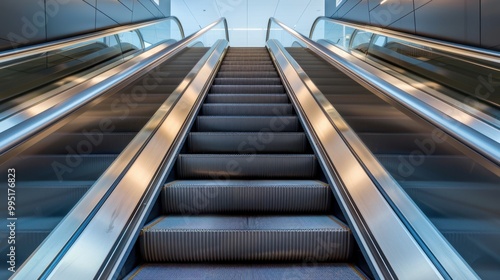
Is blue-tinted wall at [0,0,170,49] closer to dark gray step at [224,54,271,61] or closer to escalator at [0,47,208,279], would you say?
escalator at [0,47,208,279]

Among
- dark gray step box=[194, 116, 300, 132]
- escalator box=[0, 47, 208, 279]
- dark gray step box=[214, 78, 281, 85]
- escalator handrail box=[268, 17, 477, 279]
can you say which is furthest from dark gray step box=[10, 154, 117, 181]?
dark gray step box=[214, 78, 281, 85]

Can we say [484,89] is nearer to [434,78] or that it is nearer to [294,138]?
[434,78]

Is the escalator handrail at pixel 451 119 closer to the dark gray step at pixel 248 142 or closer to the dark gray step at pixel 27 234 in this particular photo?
the dark gray step at pixel 248 142

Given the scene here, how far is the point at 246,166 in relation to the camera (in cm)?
210

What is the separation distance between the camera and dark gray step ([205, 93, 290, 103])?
3320 millimetres

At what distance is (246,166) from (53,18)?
2795mm

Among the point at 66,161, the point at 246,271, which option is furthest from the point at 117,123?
the point at 246,271

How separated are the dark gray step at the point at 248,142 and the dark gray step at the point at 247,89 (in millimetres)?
1325

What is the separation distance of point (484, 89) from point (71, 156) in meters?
2.91

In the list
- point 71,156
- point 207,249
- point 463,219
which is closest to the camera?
point 463,219

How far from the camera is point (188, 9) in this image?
404 inches

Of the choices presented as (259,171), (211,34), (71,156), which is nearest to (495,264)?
(259,171)

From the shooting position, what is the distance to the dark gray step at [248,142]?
2.42 metres

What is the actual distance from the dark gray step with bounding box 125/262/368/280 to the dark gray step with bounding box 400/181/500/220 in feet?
1.46
